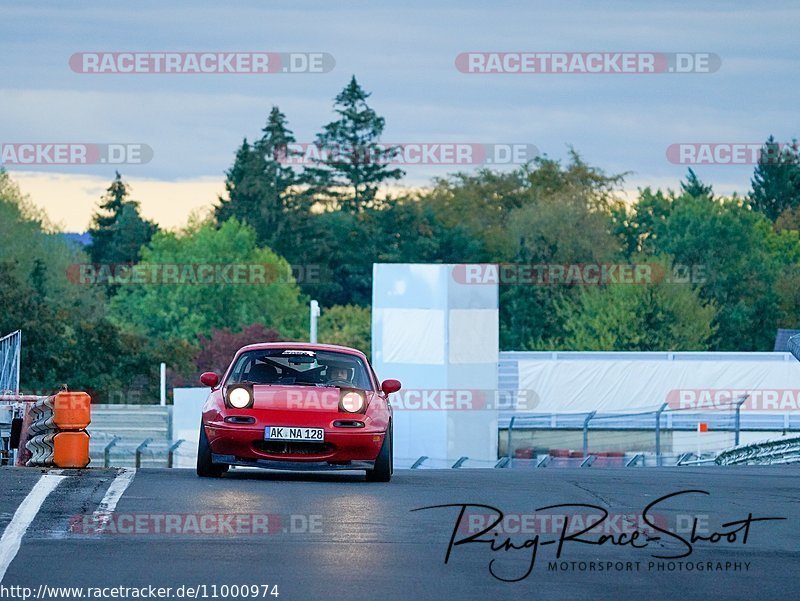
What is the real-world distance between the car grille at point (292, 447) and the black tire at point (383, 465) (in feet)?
1.67

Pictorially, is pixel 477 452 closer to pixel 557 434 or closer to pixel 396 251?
pixel 557 434

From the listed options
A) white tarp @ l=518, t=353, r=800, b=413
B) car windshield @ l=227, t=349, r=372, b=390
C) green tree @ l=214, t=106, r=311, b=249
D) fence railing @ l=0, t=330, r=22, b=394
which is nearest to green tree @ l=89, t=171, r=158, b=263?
green tree @ l=214, t=106, r=311, b=249

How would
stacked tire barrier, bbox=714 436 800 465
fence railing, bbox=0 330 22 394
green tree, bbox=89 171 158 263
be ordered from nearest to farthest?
stacked tire barrier, bbox=714 436 800 465, fence railing, bbox=0 330 22 394, green tree, bbox=89 171 158 263

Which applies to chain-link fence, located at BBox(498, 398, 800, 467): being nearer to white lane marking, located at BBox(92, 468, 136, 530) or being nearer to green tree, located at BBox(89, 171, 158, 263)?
white lane marking, located at BBox(92, 468, 136, 530)

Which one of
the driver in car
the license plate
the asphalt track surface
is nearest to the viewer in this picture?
the asphalt track surface

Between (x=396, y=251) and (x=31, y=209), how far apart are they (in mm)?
28109

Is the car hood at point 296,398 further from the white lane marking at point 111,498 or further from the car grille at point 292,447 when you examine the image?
the white lane marking at point 111,498

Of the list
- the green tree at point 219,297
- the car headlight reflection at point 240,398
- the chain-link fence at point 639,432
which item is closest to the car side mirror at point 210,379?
the car headlight reflection at point 240,398

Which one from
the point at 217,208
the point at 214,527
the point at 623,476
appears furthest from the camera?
the point at 217,208

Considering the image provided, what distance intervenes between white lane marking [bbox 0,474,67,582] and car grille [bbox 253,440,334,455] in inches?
80.0

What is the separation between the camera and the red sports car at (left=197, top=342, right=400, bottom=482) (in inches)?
580

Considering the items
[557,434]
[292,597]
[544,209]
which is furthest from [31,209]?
[292,597]

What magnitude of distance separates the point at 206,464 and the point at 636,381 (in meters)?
50.1

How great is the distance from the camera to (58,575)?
8.67 metres
